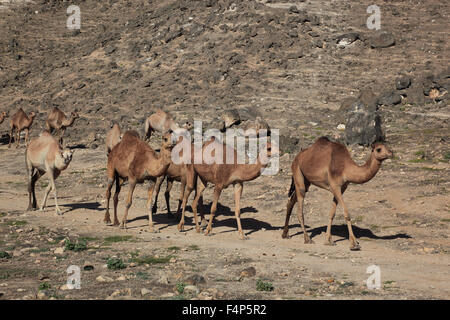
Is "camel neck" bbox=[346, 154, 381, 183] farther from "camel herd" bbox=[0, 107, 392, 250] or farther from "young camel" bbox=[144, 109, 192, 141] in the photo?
"young camel" bbox=[144, 109, 192, 141]

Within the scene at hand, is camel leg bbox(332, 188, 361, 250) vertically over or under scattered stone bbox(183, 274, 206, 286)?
over

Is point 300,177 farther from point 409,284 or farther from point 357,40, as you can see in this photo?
point 357,40

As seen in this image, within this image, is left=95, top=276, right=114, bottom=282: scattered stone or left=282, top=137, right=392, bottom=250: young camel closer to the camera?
left=95, top=276, right=114, bottom=282: scattered stone

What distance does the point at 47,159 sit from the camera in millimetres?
20562

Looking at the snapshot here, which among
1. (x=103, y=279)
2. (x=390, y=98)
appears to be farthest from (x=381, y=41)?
(x=103, y=279)

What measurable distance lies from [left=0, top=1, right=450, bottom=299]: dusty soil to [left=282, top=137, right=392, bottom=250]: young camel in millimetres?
1015

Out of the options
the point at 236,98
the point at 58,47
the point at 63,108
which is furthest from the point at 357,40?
the point at 58,47

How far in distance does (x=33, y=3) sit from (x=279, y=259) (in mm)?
49692

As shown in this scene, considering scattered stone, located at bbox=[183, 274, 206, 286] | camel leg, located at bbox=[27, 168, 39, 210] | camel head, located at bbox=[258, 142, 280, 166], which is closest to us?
scattered stone, located at bbox=[183, 274, 206, 286]

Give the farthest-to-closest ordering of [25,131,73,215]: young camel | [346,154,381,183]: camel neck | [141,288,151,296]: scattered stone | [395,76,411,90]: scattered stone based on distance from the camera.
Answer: [395,76,411,90]: scattered stone, [25,131,73,215]: young camel, [346,154,381,183]: camel neck, [141,288,151,296]: scattered stone

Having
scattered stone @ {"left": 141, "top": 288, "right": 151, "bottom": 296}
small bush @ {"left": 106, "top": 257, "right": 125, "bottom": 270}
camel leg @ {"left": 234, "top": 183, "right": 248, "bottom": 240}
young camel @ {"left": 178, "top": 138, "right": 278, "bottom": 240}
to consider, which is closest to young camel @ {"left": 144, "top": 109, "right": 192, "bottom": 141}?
young camel @ {"left": 178, "top": 138, "right": 278, "bottom": 240}

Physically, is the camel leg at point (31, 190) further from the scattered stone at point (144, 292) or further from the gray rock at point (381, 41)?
the gray rock at point (381, 41)

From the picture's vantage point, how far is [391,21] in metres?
44.2

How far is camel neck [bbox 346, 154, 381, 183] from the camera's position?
1574cm
